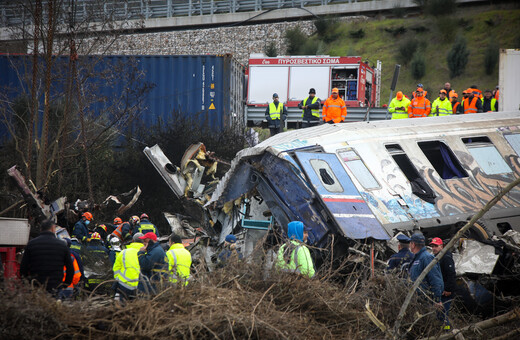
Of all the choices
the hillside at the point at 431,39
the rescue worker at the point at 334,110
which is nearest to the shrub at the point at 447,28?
the hillside at the point at 431,39

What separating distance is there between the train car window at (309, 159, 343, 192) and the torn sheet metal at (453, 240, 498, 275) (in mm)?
2072

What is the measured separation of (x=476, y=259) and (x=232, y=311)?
200 inches

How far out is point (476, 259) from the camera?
938cm

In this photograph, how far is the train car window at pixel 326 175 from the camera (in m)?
9.88

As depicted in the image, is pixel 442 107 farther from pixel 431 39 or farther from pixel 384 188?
pixel 431 39

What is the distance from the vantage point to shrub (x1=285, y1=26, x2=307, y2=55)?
147 feet

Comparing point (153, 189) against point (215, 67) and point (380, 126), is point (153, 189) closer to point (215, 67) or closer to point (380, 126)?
point (215, 67)

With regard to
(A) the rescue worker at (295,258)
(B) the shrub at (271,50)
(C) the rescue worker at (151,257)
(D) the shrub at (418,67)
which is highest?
(B) the shrub at (271,50)

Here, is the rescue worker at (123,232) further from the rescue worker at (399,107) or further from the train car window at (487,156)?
the rescue worker at (399,107)

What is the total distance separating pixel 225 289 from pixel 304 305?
926 millimetres

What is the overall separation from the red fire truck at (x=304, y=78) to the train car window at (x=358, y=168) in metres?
13.9

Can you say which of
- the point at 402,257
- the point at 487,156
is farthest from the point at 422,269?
the point at 487,156

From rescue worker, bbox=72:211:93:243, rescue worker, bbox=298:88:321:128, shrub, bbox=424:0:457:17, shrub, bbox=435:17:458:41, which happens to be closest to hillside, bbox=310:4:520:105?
shrub, bbox=435:17:458:41

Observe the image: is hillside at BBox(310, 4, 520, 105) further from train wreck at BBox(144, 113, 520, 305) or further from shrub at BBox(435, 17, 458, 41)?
train wreck at BBox(144, 113, 520, 305)
